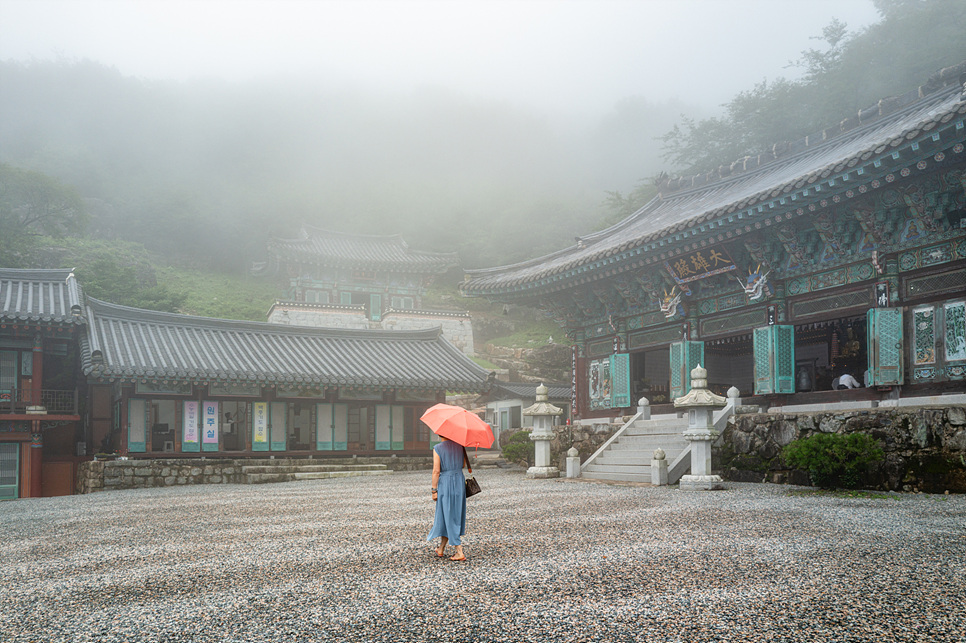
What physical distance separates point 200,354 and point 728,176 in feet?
52.9

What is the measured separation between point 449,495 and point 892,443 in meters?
7.57

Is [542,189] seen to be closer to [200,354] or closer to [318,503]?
[200,354]

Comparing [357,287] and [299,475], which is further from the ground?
[357,287]

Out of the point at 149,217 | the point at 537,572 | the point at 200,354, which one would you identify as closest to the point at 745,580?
the point at 537,572

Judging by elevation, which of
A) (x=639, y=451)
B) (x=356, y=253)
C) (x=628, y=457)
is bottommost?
(x=628, y=457)

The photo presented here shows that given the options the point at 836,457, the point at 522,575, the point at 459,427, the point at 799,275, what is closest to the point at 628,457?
the point at 836,457

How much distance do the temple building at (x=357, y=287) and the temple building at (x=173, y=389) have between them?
696 inches

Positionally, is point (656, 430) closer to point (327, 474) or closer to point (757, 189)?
point (757, 189)

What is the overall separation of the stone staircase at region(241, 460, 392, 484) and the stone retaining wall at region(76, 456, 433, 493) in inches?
6.3

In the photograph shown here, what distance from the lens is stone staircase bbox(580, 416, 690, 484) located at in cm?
1310

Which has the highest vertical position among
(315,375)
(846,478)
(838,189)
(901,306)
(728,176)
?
(728,176)

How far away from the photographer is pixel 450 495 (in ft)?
19.8

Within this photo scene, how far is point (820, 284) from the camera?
13.0m

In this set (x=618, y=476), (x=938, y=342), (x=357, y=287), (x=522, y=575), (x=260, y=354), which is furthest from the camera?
(x=357, y=287)
